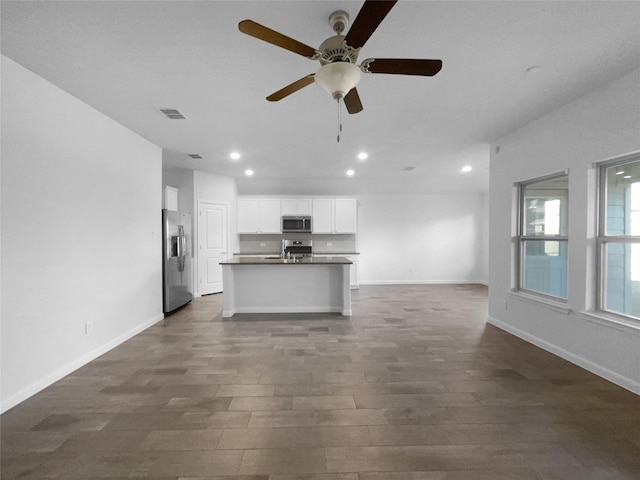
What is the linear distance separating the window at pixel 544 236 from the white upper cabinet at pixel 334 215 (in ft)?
13.4

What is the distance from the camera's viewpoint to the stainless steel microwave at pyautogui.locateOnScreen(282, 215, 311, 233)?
7539mm

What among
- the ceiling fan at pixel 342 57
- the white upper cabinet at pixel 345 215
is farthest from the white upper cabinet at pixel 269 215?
the ceiling fan at pixel 342 57

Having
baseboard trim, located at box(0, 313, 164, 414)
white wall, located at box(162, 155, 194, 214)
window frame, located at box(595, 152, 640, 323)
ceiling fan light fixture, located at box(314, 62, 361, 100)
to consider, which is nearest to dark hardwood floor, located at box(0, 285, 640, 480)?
baseboard trim, located at box(0, 313, 164, 414)

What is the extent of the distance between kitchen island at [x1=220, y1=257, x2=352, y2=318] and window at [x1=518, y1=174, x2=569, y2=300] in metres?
2.64

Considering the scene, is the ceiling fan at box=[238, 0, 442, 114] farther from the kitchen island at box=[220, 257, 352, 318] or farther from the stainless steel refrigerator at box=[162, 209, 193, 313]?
the stainless steel refrigerator at box=[162, 209, 193, 313]

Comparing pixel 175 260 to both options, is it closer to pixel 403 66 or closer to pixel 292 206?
pixel 292 206

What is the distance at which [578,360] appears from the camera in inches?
119

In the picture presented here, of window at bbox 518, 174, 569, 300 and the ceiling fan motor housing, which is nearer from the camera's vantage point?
the ceiling fan motor housing

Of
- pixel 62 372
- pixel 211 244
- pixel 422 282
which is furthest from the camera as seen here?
pixel 422 282

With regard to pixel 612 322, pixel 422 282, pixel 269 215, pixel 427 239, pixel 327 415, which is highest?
pixel 269 215

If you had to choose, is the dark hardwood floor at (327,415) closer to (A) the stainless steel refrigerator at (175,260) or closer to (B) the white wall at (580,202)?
(B) the white wall at (580,202)

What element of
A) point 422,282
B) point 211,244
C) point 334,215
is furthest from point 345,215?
point 211,244

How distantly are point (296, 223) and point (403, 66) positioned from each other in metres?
5.86

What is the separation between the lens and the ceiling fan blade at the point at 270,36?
4.87ft
